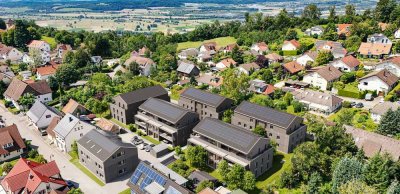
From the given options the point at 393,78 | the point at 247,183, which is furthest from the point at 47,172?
the point at 393,78

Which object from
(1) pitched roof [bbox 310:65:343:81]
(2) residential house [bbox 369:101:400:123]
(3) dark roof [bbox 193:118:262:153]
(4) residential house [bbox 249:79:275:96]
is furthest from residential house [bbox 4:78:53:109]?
(2) residential house [bbox 369:101:400:123]

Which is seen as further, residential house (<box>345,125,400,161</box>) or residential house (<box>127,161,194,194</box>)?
residential house (<box>345,125,400,161</box>)

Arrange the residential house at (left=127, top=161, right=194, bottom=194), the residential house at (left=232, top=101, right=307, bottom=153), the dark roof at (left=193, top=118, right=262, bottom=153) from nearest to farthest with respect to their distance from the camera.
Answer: the residential house at (left=127, top=161, right=194, bottom=194) → the dark roof at (left=193, top=118, right=262, bottom=153) → the residential house at (left=232, top=101, right=307, bottom=153)

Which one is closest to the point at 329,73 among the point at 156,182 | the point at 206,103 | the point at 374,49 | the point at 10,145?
the point at 374,49

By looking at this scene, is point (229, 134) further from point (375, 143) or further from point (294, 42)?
point (294, 42)

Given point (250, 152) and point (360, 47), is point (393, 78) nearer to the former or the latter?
point (360, 47)

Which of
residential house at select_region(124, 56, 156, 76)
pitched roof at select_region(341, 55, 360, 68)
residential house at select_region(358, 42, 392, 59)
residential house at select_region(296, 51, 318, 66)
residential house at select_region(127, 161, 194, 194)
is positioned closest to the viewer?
residential house at select_region(127, 161, 194, 194)

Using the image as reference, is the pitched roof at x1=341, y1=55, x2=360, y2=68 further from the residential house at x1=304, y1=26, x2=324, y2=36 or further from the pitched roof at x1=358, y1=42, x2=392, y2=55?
the residential house at x1=304, y1=26, x2=324, y2=36
